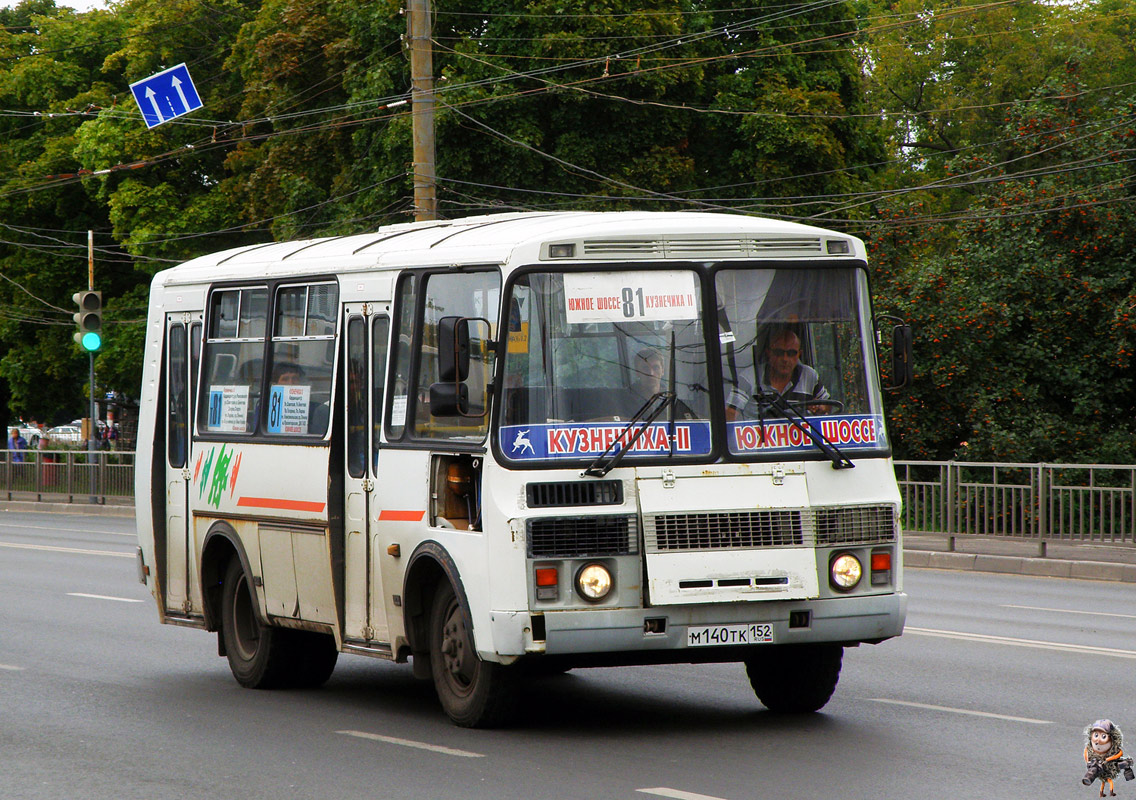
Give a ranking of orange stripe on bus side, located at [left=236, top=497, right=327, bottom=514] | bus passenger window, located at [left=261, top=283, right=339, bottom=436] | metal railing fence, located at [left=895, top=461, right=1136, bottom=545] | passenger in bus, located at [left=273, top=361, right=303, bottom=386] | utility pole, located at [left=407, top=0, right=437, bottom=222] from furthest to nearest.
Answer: utility pole, located at [left=407, top=0, right=437, bottom=222]
metal railing fence, located at [left=895, top=461, right=1136, bottom=545]
passenger in bus, located at [left=273, top=361, right=303, bottom=386]
bus passenger window, located at [left=261, top=283, right=339, bottom=436]
orange stripe on bus side, located at [left=236, top=497, right=327, bottom=514]

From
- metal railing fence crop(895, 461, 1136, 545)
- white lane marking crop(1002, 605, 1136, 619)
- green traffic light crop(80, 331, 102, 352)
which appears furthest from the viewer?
green traffic light crop(80, 331, 102, 352)

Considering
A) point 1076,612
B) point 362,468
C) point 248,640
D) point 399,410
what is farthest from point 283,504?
point 1076,612

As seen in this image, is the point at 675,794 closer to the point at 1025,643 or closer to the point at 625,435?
the point at 625,435

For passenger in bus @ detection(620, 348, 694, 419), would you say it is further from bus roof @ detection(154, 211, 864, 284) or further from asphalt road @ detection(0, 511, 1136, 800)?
asphalt road @ detection(0, 511, 1136, 800)

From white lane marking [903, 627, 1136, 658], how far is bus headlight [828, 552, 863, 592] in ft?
13.7

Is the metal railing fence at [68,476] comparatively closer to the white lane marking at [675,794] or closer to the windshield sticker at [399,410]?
the windshield sticker at [399,410]

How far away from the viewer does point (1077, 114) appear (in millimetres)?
29672

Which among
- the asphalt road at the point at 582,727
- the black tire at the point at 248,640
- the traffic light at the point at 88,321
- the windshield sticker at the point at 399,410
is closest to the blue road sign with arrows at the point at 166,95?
the traffic light at the point at 88,321

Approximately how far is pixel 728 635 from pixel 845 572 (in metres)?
0.74

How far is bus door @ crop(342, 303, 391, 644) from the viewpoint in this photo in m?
10.1

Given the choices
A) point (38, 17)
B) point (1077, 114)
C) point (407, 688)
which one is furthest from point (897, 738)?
point (38, 17)

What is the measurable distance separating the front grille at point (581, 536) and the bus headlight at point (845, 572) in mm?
1089

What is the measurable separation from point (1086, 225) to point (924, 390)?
372 centimetres

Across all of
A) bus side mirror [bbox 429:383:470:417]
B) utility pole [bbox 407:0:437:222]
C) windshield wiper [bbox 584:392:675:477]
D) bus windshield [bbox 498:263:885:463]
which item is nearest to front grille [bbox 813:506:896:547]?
bus windshield [bbox 498:263:885:463]
